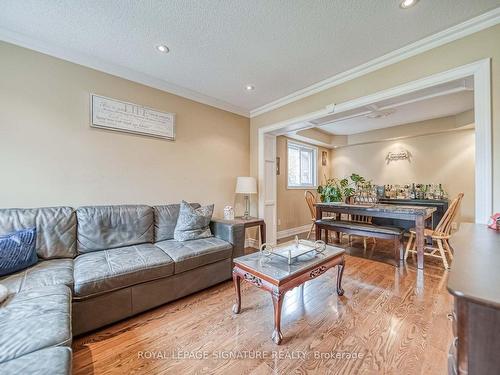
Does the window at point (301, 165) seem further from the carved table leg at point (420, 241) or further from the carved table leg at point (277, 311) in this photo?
the carved table leg at point (277, 311)

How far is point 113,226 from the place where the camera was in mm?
2279

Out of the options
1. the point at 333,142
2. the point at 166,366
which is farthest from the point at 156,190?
the point at 333,142

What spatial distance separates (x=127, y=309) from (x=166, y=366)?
65 centimetres

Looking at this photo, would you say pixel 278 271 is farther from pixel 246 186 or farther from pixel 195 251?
pixel 246 186

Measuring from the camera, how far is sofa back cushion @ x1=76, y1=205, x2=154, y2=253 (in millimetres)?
2137

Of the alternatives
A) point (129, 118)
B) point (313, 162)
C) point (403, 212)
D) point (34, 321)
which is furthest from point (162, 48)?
point (313, 162)

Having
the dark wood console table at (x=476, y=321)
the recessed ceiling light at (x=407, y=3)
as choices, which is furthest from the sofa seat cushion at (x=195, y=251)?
the recessed ceiling light at (x=407, y=3)

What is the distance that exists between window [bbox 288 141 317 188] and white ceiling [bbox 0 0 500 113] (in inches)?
101

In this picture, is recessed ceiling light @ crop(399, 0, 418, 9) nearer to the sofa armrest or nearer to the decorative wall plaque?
the sofa armrest

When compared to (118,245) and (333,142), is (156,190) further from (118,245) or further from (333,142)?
(333,142)

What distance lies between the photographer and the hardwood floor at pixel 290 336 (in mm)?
1301

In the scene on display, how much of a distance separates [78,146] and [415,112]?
5.61 m

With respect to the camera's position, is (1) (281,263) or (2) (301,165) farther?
(2) (301,165)

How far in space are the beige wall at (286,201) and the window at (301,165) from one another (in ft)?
0.78
